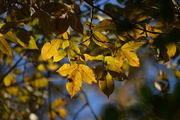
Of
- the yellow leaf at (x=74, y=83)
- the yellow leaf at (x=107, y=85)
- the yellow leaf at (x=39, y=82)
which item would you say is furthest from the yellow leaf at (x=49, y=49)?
the yellow leaf at (x=39, y=82)

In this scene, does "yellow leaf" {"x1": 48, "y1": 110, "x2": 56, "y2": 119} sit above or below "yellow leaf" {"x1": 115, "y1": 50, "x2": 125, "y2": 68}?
below

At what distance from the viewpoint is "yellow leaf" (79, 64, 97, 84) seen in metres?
1.04

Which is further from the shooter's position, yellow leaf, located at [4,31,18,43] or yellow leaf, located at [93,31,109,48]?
yellow leaf, located at [93,31,109,48]

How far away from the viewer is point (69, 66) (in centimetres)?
108

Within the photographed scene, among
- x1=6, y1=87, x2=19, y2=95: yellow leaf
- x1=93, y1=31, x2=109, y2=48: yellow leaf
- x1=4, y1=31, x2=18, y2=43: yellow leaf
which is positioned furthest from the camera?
x1=6, y1=87, x2=19, y2=95: yellow leaf

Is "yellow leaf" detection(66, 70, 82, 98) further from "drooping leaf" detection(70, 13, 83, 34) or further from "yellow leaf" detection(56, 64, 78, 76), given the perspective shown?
"drooping leaf" detection(70, 13, 83, 34)

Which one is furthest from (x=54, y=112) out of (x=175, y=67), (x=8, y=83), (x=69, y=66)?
(x=69, y=66)

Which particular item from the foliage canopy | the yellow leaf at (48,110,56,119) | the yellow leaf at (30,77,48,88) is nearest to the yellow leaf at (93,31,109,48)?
the foliage canopy

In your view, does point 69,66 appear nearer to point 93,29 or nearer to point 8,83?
point 93,29

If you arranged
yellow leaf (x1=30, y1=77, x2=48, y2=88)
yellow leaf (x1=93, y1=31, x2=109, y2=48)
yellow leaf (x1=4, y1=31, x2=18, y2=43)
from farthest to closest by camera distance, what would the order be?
yellow leaf (x1=30, y1=77, x2=48, y2=88) < yellow leaf (x1=93, y1=31, x2=109, y2=48) < yellow leaf (x1=4, y1=31, x2=18, y2=43)

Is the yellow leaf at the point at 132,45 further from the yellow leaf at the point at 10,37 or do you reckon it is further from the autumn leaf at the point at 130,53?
the yellow leaf at the point at 10,37

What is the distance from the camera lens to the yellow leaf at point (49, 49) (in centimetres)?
105

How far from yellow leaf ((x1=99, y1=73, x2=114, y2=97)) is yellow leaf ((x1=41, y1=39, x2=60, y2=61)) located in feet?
0.76

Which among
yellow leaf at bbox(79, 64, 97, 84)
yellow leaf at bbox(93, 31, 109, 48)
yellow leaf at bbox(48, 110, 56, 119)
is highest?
yellow leaf at bbox(93, 31, 109, 48)
